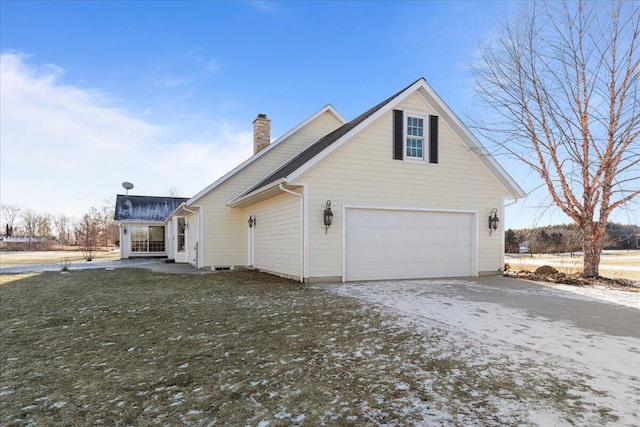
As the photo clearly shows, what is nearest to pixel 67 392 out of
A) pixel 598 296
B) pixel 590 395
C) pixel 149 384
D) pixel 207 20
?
pixel 149 384

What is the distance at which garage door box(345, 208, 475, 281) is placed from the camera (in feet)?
33.3

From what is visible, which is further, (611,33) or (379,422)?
(611,33)

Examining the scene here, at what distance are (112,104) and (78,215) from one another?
59.0 meters

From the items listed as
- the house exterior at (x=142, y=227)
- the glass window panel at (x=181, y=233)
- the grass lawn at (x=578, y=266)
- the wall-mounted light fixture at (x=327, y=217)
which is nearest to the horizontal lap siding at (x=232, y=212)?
the glass window panel at (x=181, y=233)

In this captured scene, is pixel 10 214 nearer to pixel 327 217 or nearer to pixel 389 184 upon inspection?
pixel 327 217

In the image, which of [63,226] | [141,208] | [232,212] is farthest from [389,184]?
[63,226]

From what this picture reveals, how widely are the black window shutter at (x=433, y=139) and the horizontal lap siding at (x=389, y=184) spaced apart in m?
0.18

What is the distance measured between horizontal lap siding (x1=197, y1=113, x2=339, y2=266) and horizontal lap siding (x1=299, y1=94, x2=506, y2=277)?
5519 millimetres

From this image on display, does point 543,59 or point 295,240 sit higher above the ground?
point 543,59

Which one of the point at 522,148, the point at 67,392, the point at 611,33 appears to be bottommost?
the point at 67,392

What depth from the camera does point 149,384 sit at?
3.44m

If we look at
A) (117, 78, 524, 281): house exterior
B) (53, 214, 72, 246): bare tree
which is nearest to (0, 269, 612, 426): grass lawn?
(117, 78, 524, 281): house exterior

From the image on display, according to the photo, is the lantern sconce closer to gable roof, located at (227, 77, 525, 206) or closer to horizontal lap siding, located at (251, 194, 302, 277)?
gable roof, located at (227, 77, 525, 206)

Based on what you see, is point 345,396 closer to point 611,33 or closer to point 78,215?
point 611,33
